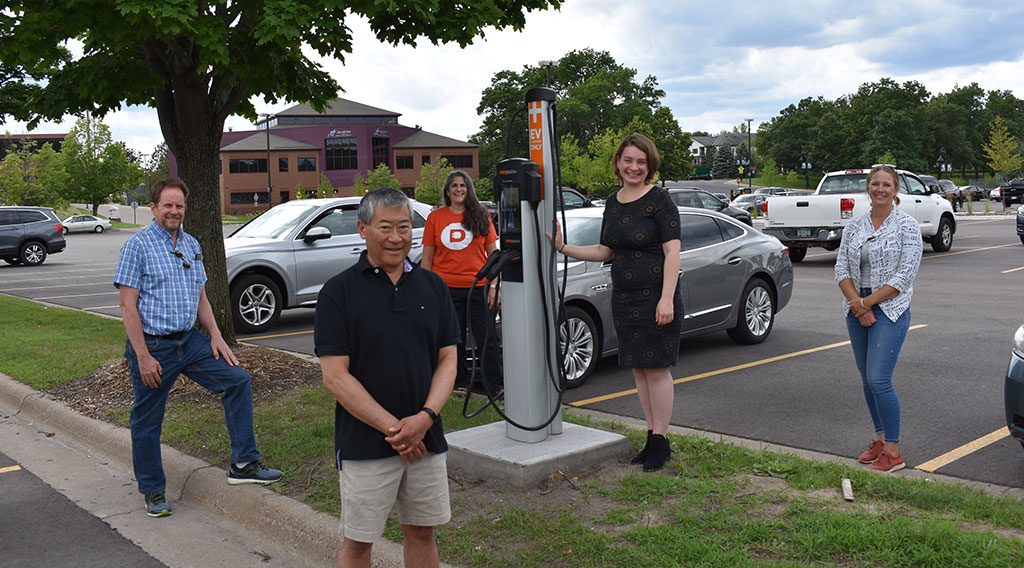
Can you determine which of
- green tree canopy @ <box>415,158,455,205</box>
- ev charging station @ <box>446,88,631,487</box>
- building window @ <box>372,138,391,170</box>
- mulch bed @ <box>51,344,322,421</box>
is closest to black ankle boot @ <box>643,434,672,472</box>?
ev charging station @ <box>446,88,631,487</box>

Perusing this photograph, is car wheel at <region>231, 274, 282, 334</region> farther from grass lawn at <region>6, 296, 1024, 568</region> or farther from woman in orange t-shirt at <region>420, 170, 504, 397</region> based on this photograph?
grass lawn at <region>6, 296, 1024, 568</region>

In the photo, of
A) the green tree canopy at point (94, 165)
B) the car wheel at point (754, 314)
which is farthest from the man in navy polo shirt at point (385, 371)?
the green tree canopy at point (94, 165)

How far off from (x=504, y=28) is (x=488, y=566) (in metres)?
5.94

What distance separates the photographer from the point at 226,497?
5402 mm

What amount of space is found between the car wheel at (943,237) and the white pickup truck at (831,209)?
7 centimetres

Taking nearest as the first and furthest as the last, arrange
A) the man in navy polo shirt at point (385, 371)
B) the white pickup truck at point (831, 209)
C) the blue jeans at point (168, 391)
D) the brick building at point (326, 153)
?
the man in navy polo shirt at point (385, 371), the blue jeans at point (168, 391), the white pickup truck at point (831, 209), the brick building at point (326, 153)

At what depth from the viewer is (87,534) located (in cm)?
514

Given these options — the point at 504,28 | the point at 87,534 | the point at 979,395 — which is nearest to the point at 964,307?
the point at 979,395

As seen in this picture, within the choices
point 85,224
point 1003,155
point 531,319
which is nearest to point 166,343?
point 531,319

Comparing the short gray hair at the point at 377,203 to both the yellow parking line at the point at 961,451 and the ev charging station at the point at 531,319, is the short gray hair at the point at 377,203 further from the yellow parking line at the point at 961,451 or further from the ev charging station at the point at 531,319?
the yellow parking line at the point at 961,451

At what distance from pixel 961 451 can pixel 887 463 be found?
2.67 feet

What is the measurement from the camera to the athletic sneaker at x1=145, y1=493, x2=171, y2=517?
5.37 meters

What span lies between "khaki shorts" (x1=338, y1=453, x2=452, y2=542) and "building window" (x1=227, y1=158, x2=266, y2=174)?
90.2 m

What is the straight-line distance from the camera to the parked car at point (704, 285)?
8195mm
